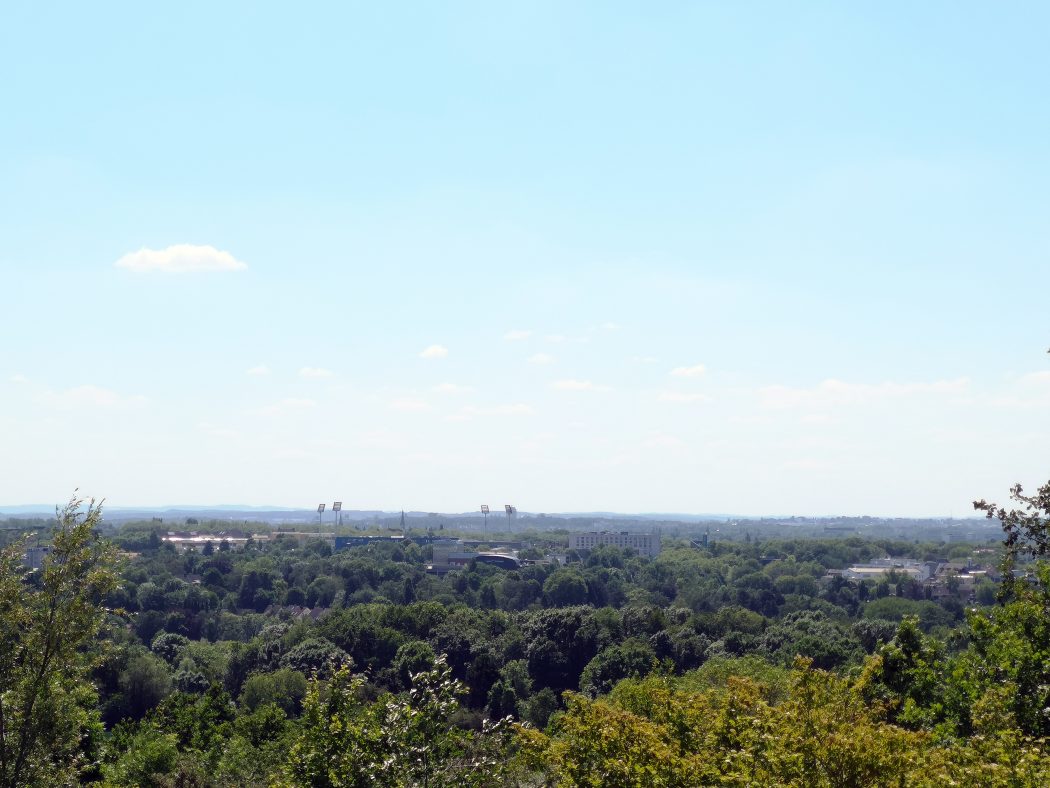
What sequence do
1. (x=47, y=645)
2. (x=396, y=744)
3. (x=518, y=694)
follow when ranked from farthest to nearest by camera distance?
(x=518, y=694) → (x=47, y=645) → (x=396, y=744)

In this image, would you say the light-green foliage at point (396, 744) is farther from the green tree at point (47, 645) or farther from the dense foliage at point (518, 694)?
the green tree at point (47, 645)

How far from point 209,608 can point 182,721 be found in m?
84.8

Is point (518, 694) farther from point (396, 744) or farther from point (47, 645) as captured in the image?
point (396, 744)

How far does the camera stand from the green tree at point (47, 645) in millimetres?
17281

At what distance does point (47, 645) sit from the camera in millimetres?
17438

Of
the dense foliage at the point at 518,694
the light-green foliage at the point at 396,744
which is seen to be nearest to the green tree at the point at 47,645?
the dense foliage at the point at 518,694

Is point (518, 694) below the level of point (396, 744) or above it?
below

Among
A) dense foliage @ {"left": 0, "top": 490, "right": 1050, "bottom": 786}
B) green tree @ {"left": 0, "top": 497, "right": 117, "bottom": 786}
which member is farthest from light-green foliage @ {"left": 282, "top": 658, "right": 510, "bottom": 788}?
green tree @ {"left": 0, "top": 497, "right": 117, "bottom": 786}

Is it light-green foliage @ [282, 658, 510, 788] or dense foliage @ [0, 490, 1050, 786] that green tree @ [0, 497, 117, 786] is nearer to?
dense foliage @ [0, 490, 1050, 786]

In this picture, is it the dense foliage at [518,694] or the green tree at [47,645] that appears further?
the green tree at [47,645]

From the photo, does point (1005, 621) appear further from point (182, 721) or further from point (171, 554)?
point (171, 554)

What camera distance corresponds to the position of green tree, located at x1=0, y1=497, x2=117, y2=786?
17.3 meters

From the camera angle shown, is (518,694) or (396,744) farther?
(518,694)

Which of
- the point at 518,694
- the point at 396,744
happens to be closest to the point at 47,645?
the point at 396,744
